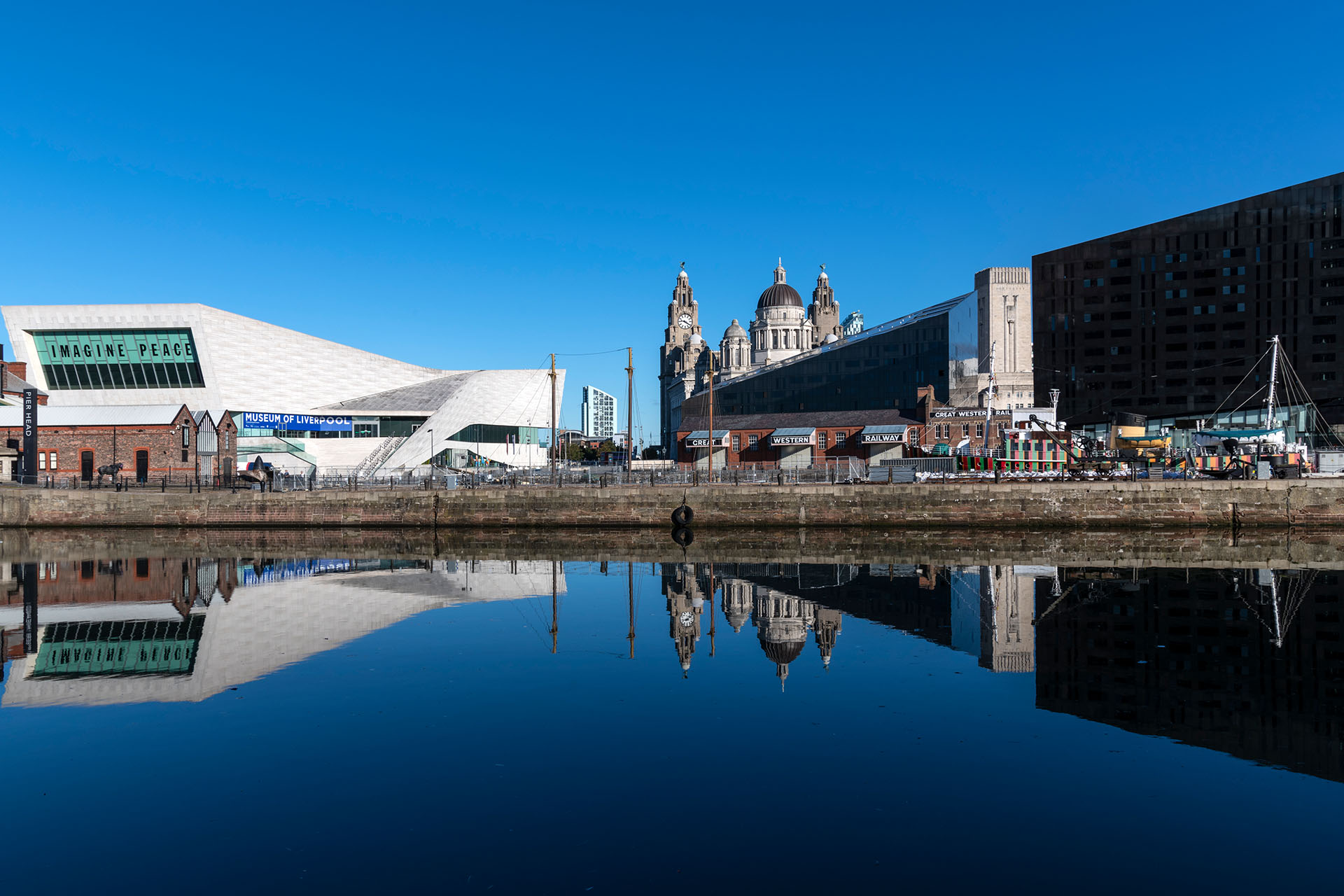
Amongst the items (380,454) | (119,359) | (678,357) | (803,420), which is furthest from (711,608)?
(678,357)

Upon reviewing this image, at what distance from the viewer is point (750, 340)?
17788 centimetres

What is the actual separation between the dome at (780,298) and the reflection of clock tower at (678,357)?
17210 millimetres

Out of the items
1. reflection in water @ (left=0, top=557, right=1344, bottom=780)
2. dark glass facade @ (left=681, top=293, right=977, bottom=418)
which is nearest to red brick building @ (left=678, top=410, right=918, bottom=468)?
dark glass facade @ (left=681, top=293, right=977, bottom=418)

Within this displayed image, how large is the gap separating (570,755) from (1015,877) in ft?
18.3

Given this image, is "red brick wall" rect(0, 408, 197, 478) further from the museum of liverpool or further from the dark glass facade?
the dark glass facade

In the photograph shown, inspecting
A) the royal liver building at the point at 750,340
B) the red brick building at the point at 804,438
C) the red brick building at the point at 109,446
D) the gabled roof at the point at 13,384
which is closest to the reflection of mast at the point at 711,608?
the red brick building at the point at 804,438

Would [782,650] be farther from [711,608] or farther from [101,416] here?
[101,416]

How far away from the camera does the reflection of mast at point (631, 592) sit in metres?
19.3

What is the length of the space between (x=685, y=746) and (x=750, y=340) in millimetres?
168366

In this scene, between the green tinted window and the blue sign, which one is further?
the blue sign

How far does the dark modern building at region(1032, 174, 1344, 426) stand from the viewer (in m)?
80.7

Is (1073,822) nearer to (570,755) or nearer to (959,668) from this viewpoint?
(570,755)

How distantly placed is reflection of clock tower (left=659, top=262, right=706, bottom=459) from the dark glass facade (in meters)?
83.4

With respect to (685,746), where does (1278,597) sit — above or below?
above
